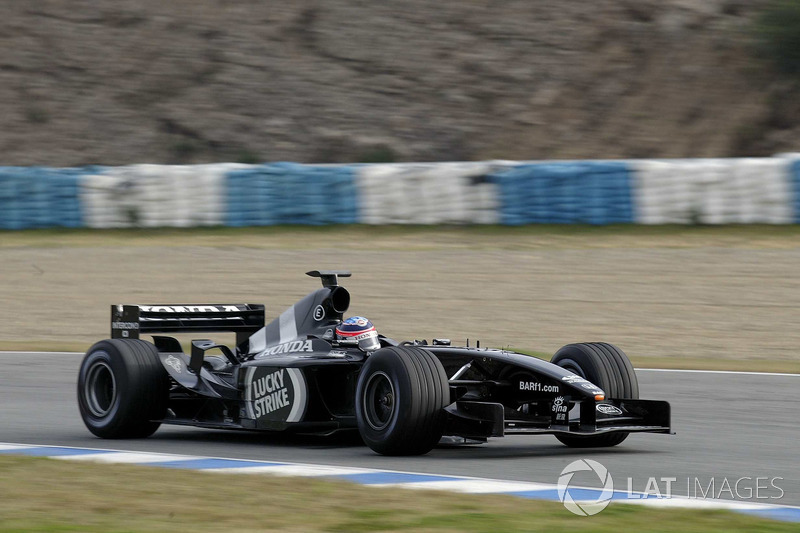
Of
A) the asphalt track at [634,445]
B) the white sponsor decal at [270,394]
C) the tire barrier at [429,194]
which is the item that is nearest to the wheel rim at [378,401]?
the asphalt track at [634,445]

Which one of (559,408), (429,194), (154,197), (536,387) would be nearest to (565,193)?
(429,194)

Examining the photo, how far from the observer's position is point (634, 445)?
326 inches

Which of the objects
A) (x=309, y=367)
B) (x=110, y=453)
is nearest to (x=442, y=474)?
(x=309, y=367)

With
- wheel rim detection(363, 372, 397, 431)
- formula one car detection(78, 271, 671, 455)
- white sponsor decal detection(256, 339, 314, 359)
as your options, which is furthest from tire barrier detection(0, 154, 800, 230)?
wheel rim detection(363, 372, 397, 431)

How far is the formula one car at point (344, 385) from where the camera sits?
7.39 meters

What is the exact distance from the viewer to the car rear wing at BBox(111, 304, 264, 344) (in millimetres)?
9367

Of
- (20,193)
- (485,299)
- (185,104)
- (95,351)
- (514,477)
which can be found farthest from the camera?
(185,104)

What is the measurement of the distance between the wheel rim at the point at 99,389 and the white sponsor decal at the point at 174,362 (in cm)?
43

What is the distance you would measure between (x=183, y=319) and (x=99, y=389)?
2.96 ft

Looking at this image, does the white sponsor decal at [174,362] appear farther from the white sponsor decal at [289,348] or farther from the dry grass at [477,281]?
the dry grass at [477,281]

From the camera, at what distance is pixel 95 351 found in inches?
355

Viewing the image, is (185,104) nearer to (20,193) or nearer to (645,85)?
(20,193)

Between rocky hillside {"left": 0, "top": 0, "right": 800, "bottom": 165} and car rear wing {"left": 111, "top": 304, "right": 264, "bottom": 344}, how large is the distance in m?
20.0

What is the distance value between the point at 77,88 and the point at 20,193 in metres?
9.73
